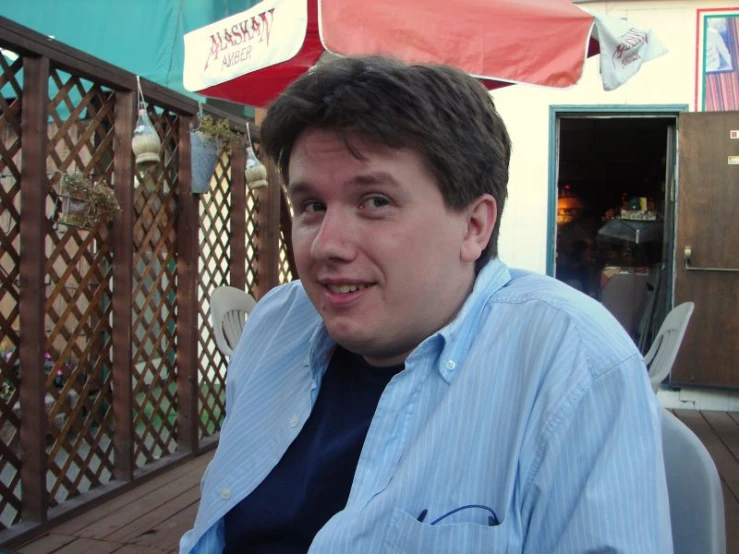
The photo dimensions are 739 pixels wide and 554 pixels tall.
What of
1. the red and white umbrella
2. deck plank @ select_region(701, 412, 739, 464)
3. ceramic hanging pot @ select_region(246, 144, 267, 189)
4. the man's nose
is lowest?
deck plank @ select_region(701, 412, 739, 464)

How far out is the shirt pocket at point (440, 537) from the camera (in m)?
0.86

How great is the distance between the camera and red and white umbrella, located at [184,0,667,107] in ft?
8.50

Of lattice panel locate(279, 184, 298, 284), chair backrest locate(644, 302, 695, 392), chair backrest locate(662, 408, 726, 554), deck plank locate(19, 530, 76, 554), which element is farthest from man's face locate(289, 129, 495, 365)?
lattice panel locate(279, 184, 298, 284)

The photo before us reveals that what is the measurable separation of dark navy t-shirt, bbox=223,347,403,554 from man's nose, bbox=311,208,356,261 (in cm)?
25

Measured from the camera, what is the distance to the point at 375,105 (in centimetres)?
104

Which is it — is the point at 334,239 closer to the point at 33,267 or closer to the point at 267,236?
the point at 33,267

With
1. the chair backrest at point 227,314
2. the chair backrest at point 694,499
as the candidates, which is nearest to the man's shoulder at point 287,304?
the chair backrest at point 694,499

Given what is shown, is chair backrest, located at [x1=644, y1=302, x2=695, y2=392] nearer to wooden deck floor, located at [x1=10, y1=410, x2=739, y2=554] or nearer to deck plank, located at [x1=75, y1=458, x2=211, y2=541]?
wooden deck floor, located at [x1=10, y1=410, x2=739, y2=554]

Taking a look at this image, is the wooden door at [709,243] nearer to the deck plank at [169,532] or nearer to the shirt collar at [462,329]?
the deck plank at [169,532]

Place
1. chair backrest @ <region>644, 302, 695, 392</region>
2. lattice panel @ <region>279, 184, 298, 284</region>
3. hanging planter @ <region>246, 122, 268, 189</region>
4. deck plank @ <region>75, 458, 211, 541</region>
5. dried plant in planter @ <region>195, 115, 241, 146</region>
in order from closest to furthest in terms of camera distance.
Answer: chair backrest @ <region>644, 302, 695, 392</region> → deck plank @ <region>75, 458, 211, 541</region> → dried plant in planter @ <region>195, 115, 241, 146</region> → hanging planter @ <region>246, 122, 268, 189</region> → lattice panel @ <region>279, 184, 298, 284</region>

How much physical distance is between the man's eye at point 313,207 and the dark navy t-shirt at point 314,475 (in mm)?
306

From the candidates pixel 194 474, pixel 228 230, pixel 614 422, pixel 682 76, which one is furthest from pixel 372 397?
pixel 682 76

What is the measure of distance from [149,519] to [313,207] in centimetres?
234

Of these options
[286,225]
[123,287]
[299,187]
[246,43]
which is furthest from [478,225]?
[286,225]
